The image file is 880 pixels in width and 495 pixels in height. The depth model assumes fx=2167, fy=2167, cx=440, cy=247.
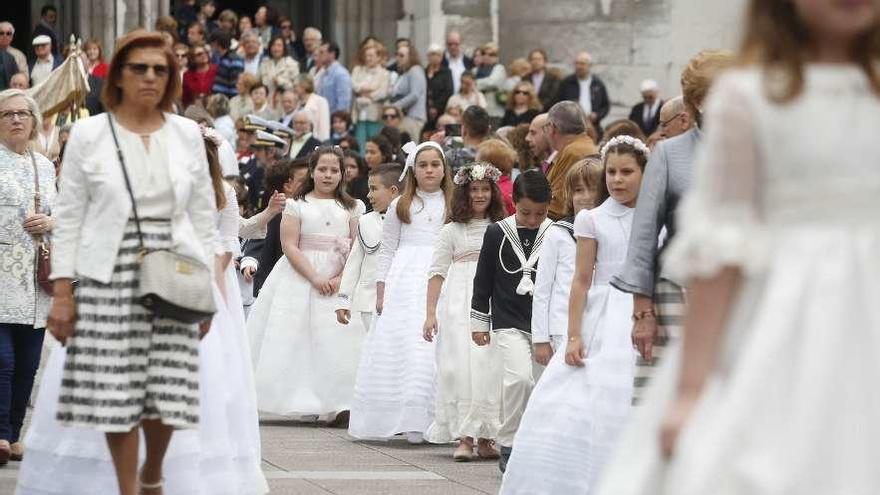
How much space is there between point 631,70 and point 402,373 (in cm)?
1488

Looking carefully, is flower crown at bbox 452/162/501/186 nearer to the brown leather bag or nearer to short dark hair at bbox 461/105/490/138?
A: the brown leather bag

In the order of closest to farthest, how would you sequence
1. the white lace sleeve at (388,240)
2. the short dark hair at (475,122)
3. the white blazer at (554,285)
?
1. the white blazer at (554,285)
2. the white lace sleeve at (388,240)
3. the short dark hair at (475,122)

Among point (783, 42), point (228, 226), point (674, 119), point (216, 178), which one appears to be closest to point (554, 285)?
point (674, 119)

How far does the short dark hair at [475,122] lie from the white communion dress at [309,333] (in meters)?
1.05

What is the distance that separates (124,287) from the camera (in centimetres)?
784

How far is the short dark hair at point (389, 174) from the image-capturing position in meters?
14.4

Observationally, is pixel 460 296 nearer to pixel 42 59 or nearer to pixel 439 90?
pixel 439 90

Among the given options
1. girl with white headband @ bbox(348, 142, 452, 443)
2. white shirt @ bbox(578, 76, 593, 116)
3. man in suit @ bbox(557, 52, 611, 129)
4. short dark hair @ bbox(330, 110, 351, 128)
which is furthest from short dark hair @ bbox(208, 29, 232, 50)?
girl with white headband @ bbox(348, 142, 452, 443)

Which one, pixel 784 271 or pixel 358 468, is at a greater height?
pixel 784 271

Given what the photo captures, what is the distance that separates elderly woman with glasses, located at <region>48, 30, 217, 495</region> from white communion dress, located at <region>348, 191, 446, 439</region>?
16.6 ft

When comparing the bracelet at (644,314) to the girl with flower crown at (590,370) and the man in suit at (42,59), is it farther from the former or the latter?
the man in suit at (42,59)

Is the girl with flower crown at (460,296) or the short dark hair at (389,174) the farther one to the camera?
the short dark hair at (389,174)

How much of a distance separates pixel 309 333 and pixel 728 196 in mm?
10158

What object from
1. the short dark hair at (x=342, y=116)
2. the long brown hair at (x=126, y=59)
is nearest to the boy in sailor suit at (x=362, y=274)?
the long brown hair at (x=126, y=59)
